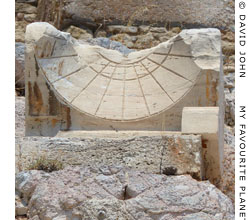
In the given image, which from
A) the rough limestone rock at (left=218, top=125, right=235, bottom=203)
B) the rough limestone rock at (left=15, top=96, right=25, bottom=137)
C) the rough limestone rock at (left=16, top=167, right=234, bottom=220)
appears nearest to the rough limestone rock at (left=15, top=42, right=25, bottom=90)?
the rough limestone rock at (left=15, top=96, right=25, bottom=137)

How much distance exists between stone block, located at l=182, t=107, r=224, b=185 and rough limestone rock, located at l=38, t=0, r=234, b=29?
453 centimetres

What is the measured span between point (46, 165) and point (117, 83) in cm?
125

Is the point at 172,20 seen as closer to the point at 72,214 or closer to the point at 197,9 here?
the point at 197,9

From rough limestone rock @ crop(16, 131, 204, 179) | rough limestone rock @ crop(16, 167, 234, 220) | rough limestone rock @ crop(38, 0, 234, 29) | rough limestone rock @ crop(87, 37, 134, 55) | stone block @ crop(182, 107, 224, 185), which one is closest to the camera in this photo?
rough limestone rock @ crop(16, 167, 234, 220)

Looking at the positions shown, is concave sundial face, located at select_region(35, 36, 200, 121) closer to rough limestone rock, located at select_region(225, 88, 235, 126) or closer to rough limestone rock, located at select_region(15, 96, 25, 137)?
rough limestone rock, located at select_region(15, 96, 25, 137)

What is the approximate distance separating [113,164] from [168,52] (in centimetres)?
148

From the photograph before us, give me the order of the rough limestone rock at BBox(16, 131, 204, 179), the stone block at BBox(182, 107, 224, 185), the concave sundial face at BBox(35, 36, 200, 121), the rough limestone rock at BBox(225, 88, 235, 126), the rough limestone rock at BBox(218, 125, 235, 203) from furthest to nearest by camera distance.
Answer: the rough limestone rock at BBox(225, 88, 235, 126) < the concave sundial face at BBox(35, 36, 200, 121) < the rough limestone rock at BBox(218, 125, 235, 203) < the stone block at BBox(182, 107, 224, 185) < the rough limestone rock at BBox(16, 131, 204, 179)

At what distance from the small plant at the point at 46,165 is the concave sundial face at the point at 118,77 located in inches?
33.7

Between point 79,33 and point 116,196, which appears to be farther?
point 79,33

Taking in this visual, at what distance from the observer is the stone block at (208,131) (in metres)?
6.87

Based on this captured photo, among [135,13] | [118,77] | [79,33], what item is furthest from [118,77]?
[135,13]

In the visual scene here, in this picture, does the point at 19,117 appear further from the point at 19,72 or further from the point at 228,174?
the point at 228,174

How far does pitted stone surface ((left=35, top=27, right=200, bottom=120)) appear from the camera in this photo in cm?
739

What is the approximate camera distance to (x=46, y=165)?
6.64 metres
